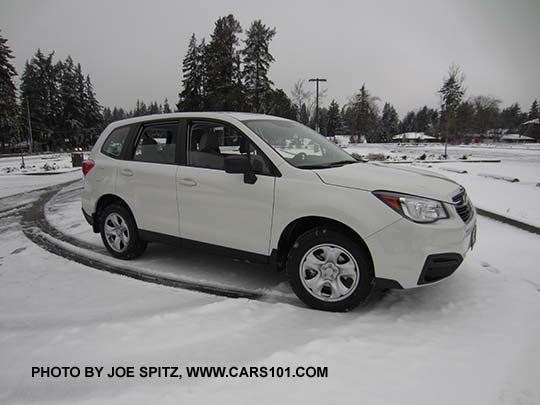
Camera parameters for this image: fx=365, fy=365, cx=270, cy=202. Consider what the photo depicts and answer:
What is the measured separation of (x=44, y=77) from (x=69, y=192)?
Result: 61.4 m

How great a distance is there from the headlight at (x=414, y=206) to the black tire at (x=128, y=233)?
10.2 ft

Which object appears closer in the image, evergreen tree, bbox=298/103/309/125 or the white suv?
the white suv

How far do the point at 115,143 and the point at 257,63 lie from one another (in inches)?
1673

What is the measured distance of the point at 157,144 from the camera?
4.44 metres

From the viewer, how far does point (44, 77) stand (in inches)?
2378

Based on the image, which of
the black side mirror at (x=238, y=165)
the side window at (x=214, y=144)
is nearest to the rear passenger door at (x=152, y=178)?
the side window at (x=214, y=144)

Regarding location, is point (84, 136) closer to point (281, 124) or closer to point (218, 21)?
point (218, 21)

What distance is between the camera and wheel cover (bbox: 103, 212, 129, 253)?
4.74 metres

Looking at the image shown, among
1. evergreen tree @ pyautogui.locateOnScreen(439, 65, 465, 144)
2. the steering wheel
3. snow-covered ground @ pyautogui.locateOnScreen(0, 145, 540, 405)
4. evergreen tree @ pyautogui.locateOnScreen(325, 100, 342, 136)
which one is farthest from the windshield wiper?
evergreen tree @ pyautogui.locateOnScreen(325, 100, 342, 136)

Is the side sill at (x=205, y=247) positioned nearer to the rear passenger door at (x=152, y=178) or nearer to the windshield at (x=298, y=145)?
the rear passenger door at (x=152, y=178)

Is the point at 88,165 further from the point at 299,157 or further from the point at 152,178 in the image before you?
the point at 299,157

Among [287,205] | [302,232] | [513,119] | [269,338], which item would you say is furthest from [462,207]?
[513,119]

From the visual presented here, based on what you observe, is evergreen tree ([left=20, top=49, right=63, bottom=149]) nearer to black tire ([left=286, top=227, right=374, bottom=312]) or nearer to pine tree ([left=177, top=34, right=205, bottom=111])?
pine tree ([left=177, top=34, right=205, bottom=111])

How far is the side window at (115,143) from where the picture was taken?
477 centimetres
